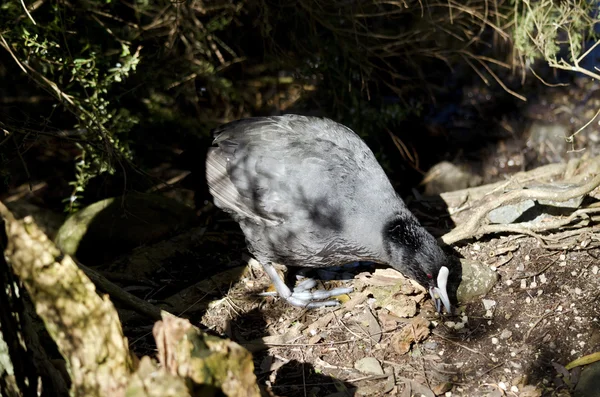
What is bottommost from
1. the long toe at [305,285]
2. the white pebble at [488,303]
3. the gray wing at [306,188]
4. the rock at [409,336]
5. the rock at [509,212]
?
the long toe at [305,285]

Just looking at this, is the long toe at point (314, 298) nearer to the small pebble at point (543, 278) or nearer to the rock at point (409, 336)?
the rock at point (409, 336)

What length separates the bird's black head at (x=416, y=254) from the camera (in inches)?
165

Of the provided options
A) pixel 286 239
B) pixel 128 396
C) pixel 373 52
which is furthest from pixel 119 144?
pixel 128 396

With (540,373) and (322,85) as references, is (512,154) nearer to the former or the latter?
(322,85)

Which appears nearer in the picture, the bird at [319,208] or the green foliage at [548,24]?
the bird at [319,208]

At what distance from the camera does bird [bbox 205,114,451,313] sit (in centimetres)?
429

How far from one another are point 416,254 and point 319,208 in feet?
2.33

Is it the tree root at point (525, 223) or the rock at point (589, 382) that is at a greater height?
the tree root at point (525, 223)

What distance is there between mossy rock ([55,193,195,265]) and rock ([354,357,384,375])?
2333mm

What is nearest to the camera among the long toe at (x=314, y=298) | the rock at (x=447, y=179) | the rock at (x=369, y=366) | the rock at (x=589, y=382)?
the rock at (x=589, y=382)

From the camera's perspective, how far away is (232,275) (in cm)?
493

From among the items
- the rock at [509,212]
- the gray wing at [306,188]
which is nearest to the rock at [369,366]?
the gray wing at [306,188]

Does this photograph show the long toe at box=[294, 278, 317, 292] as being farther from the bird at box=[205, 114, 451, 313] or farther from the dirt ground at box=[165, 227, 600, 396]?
the dirt ground at box=[165, 227, 600, 396]

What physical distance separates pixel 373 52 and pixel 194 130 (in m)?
2.05
